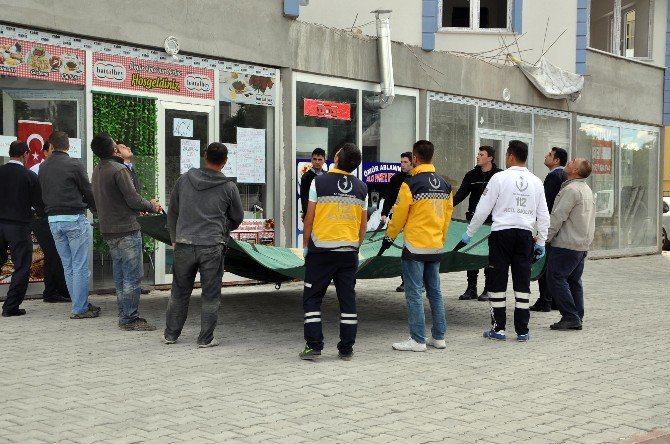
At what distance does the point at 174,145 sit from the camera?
13.6m

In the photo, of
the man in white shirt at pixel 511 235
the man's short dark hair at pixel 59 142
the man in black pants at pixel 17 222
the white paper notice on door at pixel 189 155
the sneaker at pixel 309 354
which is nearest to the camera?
the sneaker at pixel 309 354

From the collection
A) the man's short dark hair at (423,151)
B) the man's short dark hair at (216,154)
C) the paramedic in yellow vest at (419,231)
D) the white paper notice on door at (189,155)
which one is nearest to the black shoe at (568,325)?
the paramedic in yellow vest at (419,231)

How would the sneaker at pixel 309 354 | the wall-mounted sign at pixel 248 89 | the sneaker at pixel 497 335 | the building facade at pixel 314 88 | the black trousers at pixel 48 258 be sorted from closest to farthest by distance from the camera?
the sneaker at pixel 309 354 < the sneaker at pixel 497 335 < the black trousers at pixel 48 258 < the building facade at pixel 314 88 < the wall-mounted sign at pixel 248 89

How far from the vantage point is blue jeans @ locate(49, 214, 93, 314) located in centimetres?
1051

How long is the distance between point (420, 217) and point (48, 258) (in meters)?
4.90

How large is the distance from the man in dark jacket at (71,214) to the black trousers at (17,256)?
43 centimetres

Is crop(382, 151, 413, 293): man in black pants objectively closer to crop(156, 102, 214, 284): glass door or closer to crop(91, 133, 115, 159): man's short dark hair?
crop(156, 102, 214, 284): glass door

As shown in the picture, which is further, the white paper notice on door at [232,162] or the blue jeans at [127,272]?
the white paper notice on door at [232,162]

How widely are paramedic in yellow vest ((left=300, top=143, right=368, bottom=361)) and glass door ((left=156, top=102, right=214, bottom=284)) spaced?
5251mm

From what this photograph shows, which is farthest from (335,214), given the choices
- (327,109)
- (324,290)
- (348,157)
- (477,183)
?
(327,109)

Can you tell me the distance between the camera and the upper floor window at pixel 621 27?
23562 millimetres

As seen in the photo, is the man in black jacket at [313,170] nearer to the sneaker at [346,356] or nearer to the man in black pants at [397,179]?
the man in black pants at [397,179]

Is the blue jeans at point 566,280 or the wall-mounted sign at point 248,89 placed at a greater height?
the wall-mounted sign at point 248,89

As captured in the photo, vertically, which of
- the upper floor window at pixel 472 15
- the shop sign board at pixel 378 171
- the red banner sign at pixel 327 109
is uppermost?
the upper floor window at pixel 472 15
